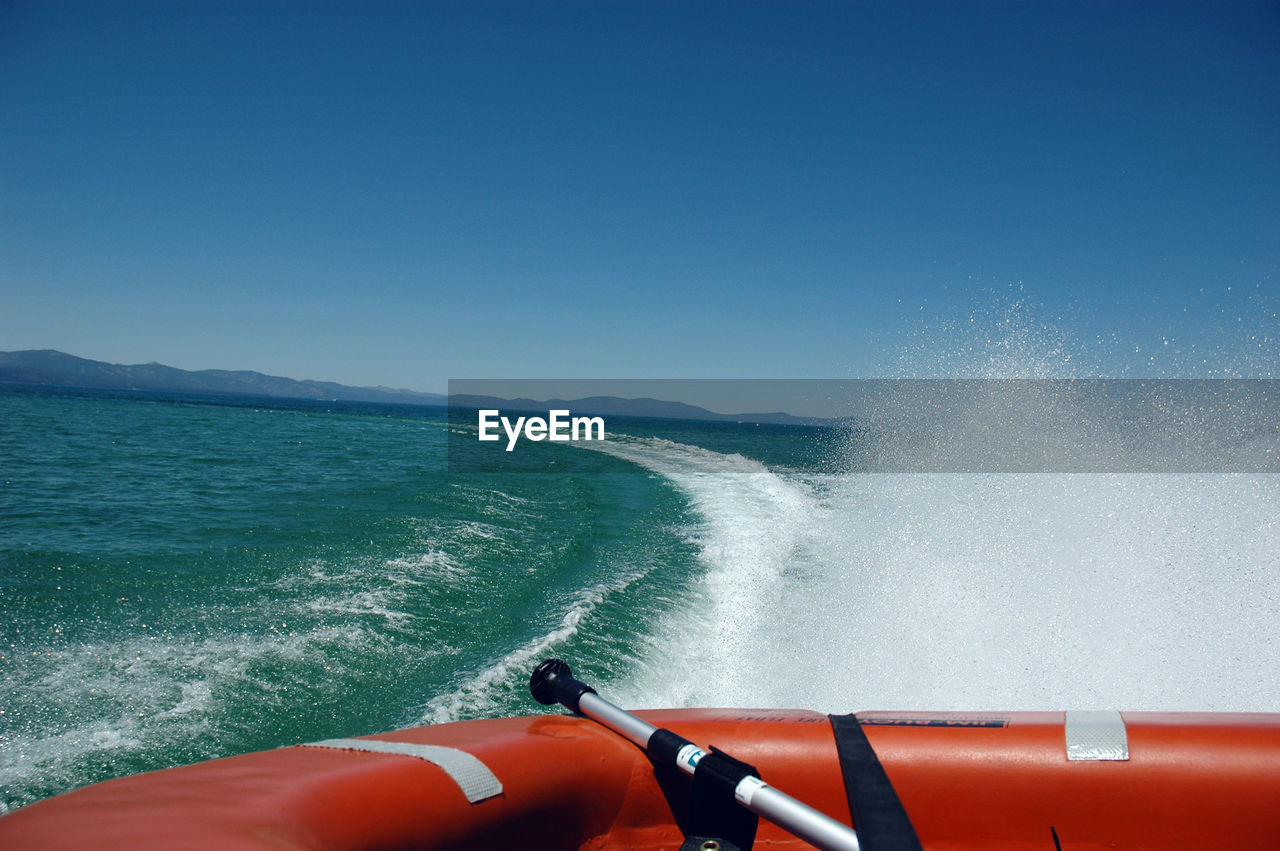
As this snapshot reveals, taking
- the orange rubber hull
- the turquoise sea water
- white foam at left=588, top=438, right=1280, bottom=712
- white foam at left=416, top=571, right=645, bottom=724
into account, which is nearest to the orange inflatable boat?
the orange rubber hull

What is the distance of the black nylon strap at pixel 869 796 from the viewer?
1597 millimetres

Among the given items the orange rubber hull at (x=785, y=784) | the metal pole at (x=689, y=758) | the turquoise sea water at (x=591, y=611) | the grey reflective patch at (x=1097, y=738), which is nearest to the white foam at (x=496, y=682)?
the turquoise sea water at (x=591, y=611)

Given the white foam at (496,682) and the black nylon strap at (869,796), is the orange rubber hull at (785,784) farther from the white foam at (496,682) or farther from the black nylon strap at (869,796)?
the white foam at (496,682)

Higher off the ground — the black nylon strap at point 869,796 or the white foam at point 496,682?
the black nylon strap at point 869,796

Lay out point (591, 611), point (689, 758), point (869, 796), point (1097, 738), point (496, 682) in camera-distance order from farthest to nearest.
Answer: point (591, 611) < point (496, 682) < point (1097, 738) < point (689, 758) < point (869, 796)

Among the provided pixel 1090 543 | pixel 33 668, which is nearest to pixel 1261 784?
pixel 1090 543

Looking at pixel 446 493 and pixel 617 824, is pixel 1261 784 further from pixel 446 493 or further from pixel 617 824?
pixel 446 493

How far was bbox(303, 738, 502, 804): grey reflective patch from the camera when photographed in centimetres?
186

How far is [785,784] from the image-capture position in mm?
2221

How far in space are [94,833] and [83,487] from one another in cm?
1292

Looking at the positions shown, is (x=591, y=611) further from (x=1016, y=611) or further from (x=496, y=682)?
(x=1016, y=611)

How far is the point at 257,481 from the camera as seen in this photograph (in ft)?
40.4

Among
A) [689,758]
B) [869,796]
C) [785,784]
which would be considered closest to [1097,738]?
[869,796]

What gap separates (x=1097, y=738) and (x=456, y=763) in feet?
6.99
